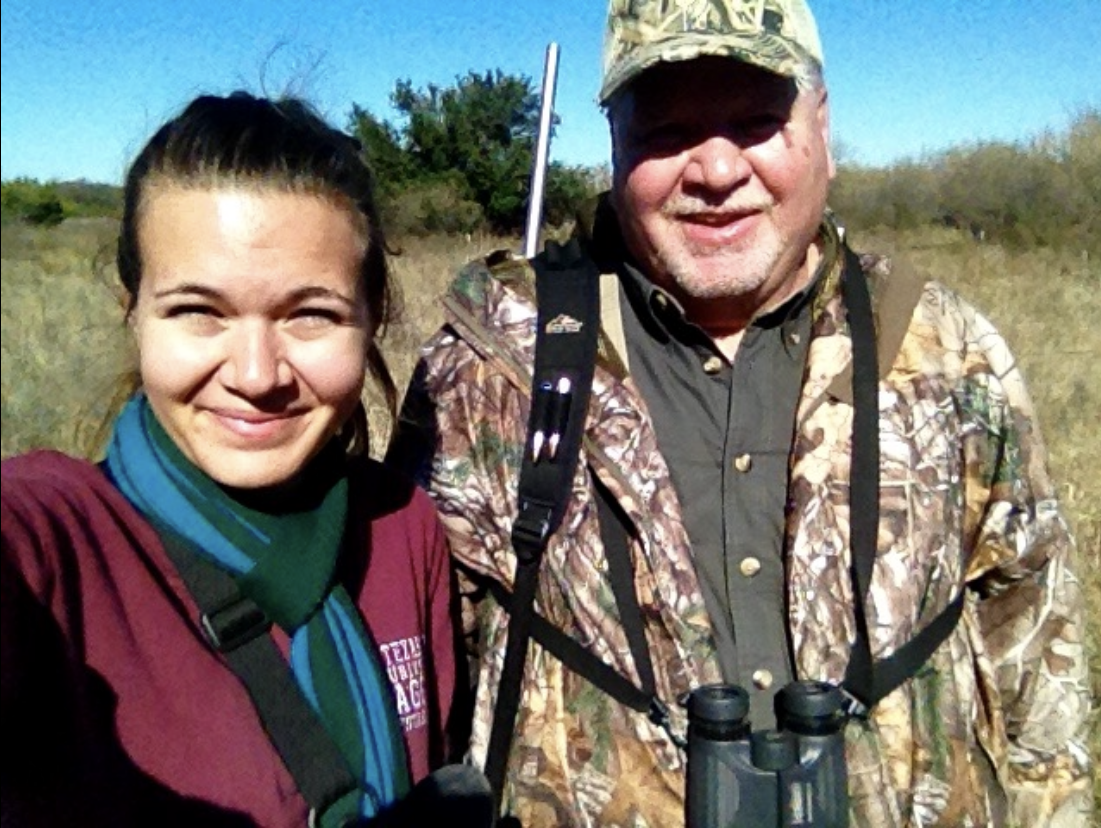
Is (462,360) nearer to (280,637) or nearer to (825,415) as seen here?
(825,415)

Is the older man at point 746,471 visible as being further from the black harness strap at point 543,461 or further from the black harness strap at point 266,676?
the black harness strap at point 266,676

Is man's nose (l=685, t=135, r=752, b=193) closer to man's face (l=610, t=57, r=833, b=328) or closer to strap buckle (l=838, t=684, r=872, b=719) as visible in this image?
man's face (l=610, t=57, r=833, b=328)

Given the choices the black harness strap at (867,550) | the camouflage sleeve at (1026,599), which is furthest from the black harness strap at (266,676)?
the camouflage sleeve at (1026,599)

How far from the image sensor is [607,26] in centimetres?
225

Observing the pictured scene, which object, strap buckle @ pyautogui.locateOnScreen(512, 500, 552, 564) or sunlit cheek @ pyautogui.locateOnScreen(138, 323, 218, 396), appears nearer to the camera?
sunlit cheek @ pyautogui.locateOnScreen(138, 323, 218, 396)

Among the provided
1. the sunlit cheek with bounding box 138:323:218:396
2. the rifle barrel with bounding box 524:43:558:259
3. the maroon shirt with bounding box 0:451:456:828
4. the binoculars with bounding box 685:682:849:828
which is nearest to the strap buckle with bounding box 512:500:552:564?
the binoculars with bounding box 685:682:849:828

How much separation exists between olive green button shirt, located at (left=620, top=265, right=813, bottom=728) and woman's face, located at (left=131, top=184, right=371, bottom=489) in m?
0.78

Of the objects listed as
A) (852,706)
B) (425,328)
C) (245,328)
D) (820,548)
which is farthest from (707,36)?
(425,328)

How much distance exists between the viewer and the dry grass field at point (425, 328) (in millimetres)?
950

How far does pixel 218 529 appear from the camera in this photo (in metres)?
1.40

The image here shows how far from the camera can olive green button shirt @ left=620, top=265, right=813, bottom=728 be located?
2.04 m

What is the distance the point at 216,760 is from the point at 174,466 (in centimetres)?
35

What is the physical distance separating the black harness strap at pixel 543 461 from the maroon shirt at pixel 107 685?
2.15ft

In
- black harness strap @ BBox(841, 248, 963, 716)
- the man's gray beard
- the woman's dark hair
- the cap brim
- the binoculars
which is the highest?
the cap brim
